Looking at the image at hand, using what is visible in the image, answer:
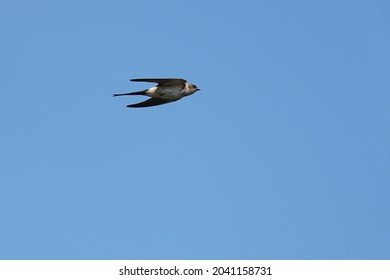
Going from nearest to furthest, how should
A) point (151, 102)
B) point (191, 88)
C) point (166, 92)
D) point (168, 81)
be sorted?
point (168, 81), point (166, 92), point (191, 88), point (151, 102)

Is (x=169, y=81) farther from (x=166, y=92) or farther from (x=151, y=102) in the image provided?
(x=151, y=102)

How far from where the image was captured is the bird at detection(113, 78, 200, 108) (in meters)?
31.4

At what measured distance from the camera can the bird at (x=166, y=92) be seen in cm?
3136

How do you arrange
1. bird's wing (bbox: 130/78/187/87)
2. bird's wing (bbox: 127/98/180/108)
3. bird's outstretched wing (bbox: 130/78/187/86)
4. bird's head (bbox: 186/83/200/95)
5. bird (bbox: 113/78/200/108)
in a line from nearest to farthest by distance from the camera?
bird's outstretched wing (bbox: 130/78/187/86) → bird's wing (bbox: 130/78/187/87) → bird (bbox: 113/78/200/108) → bird's head (bbox: 186/83/200/95) → bird's wing (bbox: 127/98/180/108)

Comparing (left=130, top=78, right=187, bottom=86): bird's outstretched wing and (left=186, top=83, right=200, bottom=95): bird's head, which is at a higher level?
(left=186, top=83, right=200, bottom=95): bird's head

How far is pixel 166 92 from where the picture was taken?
31.7 metres

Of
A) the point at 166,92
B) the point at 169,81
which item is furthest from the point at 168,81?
the point at 166,92

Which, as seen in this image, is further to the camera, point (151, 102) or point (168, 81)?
point (151, 102)

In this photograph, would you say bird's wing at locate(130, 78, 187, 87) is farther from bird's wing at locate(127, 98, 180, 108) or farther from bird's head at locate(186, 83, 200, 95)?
bird's wing at locate(127, 98, 180, 108)

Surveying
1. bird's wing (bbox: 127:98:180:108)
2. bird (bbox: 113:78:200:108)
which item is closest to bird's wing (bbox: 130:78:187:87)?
bird (bbox: 113:78:200:108)

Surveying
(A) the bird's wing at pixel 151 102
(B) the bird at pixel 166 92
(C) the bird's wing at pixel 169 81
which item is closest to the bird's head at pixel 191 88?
(B) the bird at pixel 166 92
